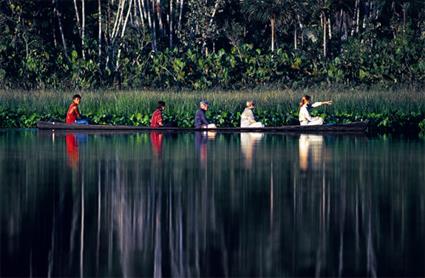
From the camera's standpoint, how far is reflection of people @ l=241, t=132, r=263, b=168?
72.4ft

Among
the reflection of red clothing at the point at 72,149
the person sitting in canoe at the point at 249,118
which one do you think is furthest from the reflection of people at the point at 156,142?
the person sitting in canoe at the point at 249,118

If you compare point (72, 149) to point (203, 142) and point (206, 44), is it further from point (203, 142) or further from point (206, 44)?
point (206, 44)

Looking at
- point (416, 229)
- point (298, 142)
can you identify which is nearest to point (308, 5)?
point (298, 142)

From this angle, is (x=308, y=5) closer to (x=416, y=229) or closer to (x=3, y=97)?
(x=3, y=97)

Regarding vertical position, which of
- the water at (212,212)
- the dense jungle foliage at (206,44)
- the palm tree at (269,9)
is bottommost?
the water at (212,212)

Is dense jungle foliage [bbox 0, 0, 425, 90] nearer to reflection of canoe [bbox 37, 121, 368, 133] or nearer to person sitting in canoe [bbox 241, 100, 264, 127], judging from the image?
reflection of canoe [bbox 37, 121, 368, 133]

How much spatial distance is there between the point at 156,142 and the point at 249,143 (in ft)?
6.36

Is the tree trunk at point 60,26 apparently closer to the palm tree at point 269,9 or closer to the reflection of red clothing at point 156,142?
the palm tree at point 269,9

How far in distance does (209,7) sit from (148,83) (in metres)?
5.37

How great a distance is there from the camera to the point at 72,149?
24.9 meters

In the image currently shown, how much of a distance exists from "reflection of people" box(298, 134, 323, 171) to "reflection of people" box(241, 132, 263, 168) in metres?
0.87

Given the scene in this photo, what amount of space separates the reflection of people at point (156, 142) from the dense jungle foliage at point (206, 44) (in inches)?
352

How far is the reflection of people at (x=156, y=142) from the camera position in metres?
24.2

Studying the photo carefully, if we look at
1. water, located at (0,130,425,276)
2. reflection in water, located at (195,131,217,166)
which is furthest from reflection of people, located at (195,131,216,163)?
water, located at (0,130,425,276)
